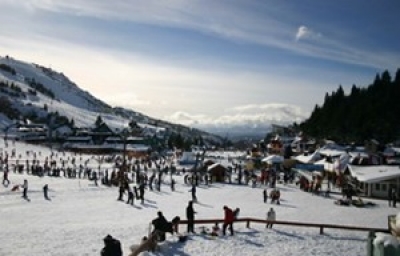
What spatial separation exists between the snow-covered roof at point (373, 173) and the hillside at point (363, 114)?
34028 mm

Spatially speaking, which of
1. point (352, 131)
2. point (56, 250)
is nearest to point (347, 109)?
point (352, 131)

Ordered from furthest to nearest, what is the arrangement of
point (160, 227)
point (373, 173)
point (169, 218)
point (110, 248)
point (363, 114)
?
point (363, 114) < point (373, 173) < point (169, 218) < point (160, 227) < point (110, 248)

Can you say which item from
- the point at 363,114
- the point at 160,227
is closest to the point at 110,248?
the point at 160,227

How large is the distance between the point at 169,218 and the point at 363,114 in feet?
191

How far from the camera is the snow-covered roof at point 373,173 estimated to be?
108ft

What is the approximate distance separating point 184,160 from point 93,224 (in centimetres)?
4231

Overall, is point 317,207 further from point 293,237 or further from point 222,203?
point 293,237

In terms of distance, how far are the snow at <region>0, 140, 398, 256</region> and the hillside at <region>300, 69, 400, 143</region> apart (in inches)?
1467

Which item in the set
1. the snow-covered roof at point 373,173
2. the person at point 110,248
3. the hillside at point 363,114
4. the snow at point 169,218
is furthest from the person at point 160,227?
the hillside at point 363,114

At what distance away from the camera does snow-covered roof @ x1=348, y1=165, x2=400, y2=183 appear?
108ft

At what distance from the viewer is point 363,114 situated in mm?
75125

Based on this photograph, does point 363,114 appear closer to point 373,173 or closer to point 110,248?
point 373,173

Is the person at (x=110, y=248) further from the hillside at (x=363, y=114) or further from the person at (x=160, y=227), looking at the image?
the hillside at (x=363, y=114)

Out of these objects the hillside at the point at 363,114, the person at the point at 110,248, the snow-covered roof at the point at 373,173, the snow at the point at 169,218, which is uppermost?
the hillside at the point at 363,114
